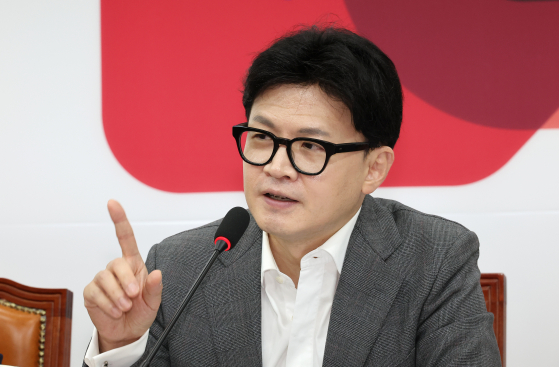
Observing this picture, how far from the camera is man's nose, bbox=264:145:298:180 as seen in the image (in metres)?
1.28

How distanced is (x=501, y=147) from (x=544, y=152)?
187 mm

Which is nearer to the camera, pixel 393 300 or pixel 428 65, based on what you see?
pixel 393 300

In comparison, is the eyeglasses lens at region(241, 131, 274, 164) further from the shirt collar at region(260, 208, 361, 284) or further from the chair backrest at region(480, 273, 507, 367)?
the chair backrest at region(480, 273, 507, 367)

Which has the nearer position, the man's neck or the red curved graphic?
the man's neck

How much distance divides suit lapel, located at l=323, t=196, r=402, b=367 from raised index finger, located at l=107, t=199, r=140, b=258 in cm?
57

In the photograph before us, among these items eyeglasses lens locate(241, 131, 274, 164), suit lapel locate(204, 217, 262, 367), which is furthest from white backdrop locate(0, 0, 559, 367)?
eyeglasses lens locate(241, 131, 274, 164)

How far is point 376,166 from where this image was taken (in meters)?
1.51

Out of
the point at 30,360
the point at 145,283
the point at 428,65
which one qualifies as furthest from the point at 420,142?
the point at 30,360

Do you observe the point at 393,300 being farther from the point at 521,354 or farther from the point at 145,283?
the point at 521,354

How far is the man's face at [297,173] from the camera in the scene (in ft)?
4.29

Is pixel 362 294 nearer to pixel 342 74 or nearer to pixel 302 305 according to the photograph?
pixel 302 305

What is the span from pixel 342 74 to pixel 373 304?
64cm

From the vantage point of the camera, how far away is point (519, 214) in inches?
84.4

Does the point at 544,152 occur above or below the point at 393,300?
above
